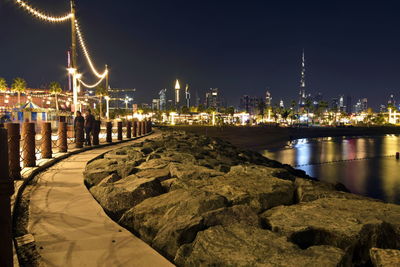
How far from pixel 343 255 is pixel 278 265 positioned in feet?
2.20

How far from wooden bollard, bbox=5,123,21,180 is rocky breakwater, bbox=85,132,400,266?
1898 mm

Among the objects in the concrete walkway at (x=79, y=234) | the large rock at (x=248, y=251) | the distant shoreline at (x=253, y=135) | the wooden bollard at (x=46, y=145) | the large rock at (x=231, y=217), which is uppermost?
the wooden bollard at (x=46, y=145)

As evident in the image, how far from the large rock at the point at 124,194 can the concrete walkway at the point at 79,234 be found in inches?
6.3

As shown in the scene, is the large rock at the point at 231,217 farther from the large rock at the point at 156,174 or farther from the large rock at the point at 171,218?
the large rock at the point at 156,174

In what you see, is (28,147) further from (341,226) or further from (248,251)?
(341,226)

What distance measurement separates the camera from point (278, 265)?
289 centimetres

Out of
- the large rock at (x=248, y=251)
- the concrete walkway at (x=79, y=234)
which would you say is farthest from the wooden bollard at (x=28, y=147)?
the large rock at (x=248, y=251)

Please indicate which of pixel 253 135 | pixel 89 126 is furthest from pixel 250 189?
pixel 253 135

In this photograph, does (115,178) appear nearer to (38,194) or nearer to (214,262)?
(38,194)

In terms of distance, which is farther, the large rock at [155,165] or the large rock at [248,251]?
the large rock at [155,165]

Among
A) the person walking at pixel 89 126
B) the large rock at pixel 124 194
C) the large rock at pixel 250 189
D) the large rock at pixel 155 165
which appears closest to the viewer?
the large rock at pixel 250 189

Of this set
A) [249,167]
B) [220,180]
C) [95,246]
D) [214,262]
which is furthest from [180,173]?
[214,262]

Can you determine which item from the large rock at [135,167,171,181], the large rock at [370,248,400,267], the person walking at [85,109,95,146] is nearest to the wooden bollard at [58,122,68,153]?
the person walking at [85,109,95,146]

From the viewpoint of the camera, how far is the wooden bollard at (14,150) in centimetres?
654
